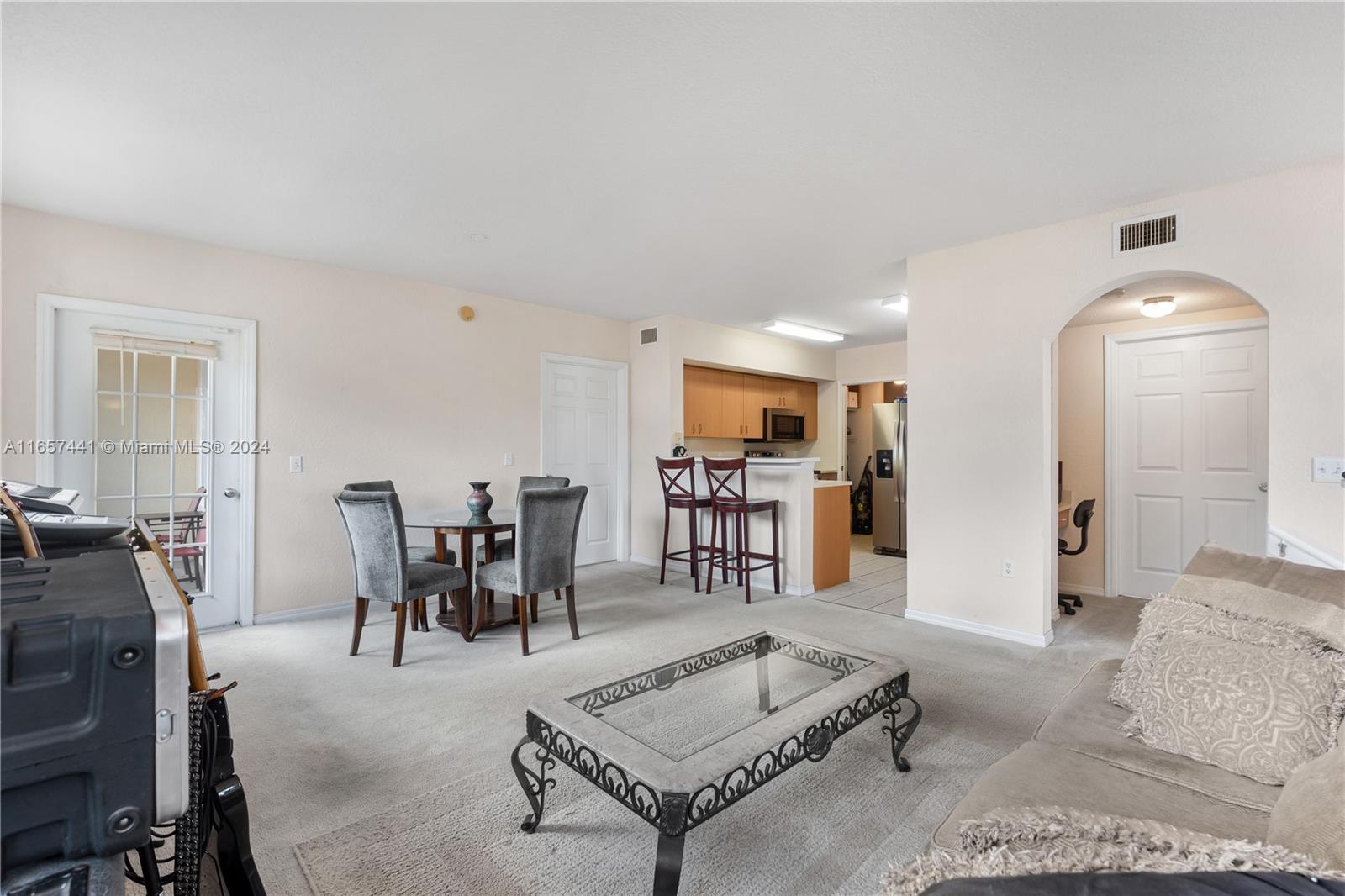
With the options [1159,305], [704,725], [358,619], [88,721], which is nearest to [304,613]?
[358,619]

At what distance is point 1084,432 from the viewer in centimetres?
487

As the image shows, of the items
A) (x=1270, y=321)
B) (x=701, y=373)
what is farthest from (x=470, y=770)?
(x=701, y=373)

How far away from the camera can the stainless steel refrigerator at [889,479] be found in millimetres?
6566

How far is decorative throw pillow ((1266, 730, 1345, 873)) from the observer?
675 mm

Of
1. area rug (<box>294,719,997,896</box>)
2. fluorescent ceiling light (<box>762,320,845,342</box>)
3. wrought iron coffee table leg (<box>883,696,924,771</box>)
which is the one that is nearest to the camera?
area rug (<box>294,719,997,896</box>)

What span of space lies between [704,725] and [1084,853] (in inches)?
53.5

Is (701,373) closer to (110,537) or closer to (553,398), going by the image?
(553,398)

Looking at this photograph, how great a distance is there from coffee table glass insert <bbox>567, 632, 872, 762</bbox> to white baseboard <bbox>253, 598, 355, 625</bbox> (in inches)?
121

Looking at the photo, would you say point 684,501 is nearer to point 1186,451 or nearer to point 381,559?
point 381,559

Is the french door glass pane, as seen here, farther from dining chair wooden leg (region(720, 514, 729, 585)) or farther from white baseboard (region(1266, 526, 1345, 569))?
white baseboard (region(1266, 526, 1345, 569))

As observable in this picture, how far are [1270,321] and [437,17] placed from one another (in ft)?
12.2

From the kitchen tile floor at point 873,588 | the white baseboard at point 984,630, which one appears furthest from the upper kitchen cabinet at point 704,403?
the white baseboard at point 984,630

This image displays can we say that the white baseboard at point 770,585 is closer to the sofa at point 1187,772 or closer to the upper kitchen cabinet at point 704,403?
the upper kitchen cabinet at point 704,403

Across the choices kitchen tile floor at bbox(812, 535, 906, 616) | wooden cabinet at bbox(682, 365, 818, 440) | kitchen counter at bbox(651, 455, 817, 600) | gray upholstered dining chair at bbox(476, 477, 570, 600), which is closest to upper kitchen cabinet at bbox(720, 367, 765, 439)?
wooden cabinet at bbox(682, 365, 818, 440)
